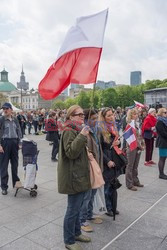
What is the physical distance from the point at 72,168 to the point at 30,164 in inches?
101

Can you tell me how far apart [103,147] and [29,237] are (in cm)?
174

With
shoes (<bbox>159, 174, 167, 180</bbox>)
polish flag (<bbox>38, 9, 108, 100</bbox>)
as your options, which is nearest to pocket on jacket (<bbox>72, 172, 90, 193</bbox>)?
polish flag (<bbox>38, 9, 108, 100</bbox>)

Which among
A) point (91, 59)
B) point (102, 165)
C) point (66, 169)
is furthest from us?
point (102, 165)

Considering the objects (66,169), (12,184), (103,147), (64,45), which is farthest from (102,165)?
(12,184)

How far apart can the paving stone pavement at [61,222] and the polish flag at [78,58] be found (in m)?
1.99

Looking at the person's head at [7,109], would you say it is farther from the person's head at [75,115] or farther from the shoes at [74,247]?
the shoes at [74,247]

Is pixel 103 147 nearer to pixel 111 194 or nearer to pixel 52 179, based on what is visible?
pixel 111 194

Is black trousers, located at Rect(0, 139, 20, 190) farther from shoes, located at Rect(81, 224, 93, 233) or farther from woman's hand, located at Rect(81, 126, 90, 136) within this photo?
woman's hand, located at Rect(81, 126, 90, 136)

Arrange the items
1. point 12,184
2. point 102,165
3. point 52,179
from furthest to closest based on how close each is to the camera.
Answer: point 52,179, point 12,184, point 102,165

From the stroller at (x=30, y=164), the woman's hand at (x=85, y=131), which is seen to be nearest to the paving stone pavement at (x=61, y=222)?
the stroller at (x=30, y=164)

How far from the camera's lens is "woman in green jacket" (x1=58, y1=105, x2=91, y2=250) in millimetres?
3207

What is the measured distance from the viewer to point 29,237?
12.6 ft

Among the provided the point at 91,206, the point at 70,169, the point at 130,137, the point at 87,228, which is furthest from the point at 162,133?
the point at 70,169

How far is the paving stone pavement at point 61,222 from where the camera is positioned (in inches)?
144
